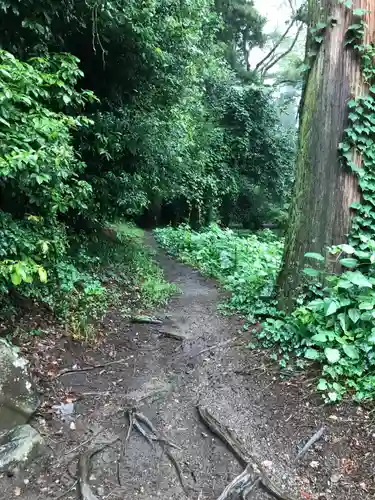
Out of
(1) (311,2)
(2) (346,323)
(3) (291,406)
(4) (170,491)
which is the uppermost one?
(1) (311,2)

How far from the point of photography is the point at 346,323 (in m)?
3.75

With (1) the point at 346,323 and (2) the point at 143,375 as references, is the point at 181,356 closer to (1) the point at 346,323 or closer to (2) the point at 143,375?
(2) the point at 143,375

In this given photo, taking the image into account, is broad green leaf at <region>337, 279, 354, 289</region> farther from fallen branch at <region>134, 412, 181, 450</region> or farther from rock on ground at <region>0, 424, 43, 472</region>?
rock on ground at <region>0, 424, 43, 472</region>

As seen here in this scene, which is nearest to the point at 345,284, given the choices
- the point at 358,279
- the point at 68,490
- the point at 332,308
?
the point at 358,279

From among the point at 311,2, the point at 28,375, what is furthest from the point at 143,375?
the point at 311,2

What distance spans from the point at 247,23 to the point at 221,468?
21.1m

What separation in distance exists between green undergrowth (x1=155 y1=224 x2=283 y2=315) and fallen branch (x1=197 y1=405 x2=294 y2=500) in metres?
1.88

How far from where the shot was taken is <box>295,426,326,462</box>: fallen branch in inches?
122

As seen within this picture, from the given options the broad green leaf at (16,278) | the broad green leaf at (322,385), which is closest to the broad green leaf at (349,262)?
the broad green leaf at (322,385)

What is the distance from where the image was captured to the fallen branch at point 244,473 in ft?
9.12

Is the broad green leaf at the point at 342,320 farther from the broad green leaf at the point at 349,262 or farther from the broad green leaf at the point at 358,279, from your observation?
the broad green leaf at the point at 349,262

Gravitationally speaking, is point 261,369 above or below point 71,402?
above

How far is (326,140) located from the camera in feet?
14.3

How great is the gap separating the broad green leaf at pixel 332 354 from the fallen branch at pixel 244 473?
111 centimetres
